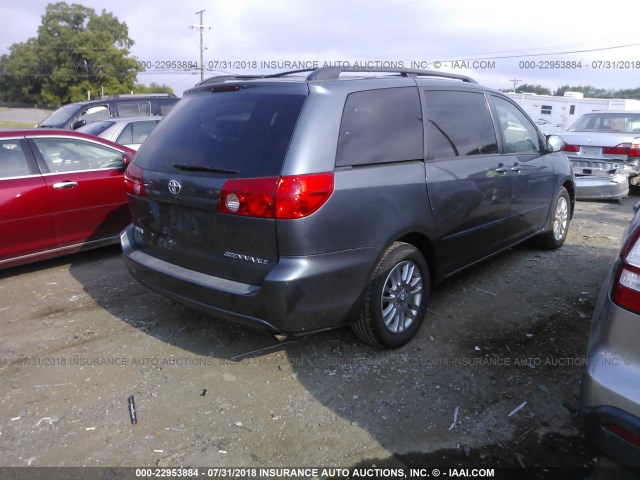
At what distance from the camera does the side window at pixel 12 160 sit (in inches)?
191

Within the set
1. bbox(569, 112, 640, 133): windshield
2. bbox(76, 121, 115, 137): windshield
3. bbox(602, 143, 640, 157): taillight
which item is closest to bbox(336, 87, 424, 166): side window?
bbox(76, 121, 115, 137): windshield

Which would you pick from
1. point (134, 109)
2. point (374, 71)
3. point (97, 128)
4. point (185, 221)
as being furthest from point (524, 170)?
point (134, 109)

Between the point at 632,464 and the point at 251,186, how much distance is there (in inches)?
85.0

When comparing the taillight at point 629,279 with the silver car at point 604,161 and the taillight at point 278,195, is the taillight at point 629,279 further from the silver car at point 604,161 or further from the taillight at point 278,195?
the silver car at point 604,161

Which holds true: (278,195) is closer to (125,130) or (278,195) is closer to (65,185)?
(65,185)

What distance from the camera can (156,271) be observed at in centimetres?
339

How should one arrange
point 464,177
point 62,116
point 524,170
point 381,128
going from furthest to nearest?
point 62,116, point 524,170, point 464,177, point 381,128

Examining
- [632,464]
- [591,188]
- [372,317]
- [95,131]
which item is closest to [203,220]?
[372,317]

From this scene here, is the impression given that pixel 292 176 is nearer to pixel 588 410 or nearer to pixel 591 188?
pixel 588 410

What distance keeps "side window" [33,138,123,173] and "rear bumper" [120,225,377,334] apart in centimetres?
270

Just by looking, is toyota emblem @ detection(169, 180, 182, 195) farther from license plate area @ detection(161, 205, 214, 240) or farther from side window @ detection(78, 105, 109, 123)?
side window @ detection(78, 105, 109, 123)

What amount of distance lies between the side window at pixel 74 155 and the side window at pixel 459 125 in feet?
12.1

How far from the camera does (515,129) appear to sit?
485 centimetres

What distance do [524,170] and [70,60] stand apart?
64954 millimetres
